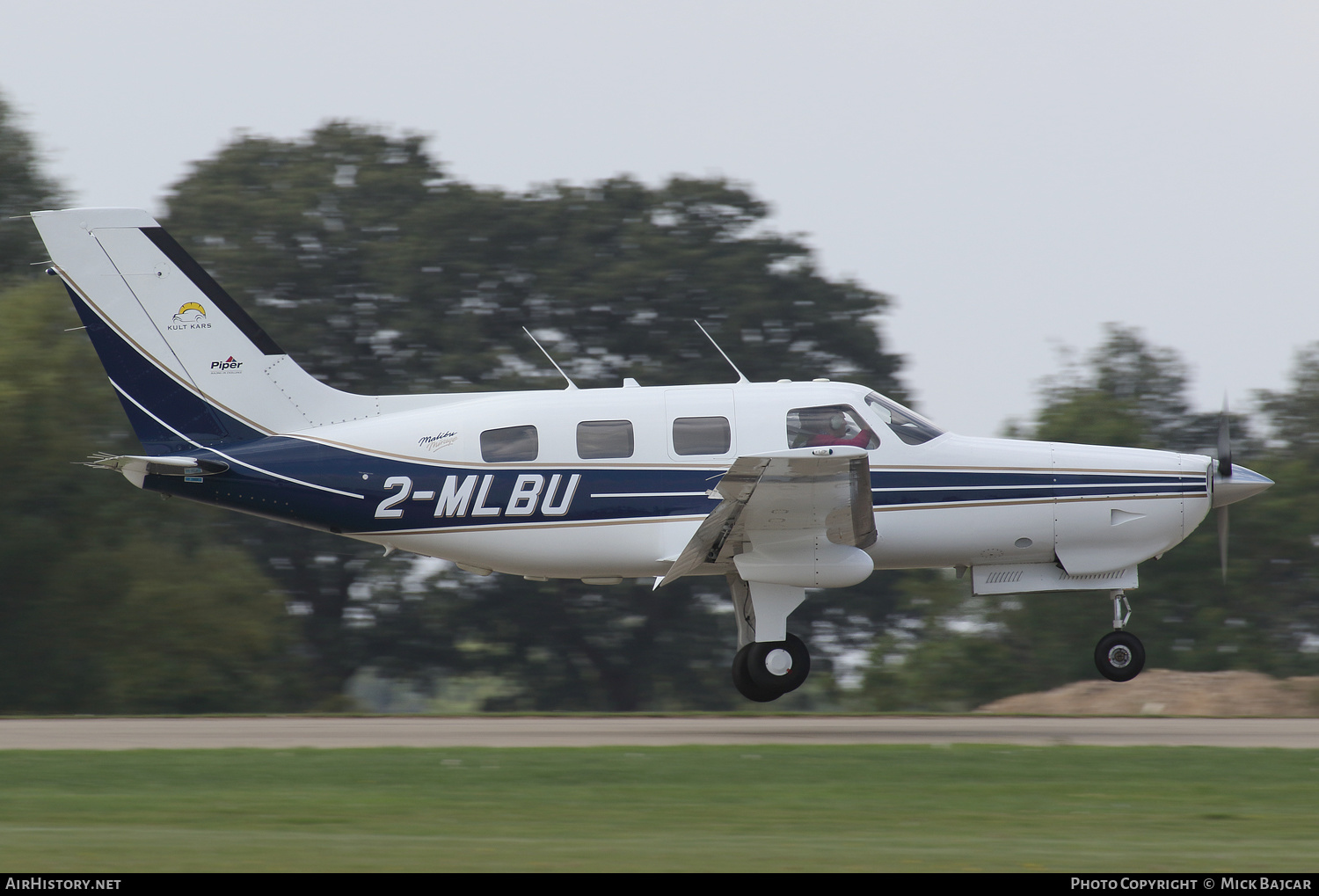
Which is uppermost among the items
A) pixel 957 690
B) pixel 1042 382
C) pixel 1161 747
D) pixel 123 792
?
pixel 123 792

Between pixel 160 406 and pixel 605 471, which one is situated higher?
pixel 160 406

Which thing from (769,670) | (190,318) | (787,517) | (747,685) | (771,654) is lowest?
(747,685)

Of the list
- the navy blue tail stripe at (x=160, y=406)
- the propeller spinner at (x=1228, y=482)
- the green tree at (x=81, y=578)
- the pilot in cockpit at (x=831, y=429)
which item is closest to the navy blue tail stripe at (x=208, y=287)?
the navy blue tail stripe at (x=160, y=406)

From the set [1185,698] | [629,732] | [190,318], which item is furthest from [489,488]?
[1185,698]

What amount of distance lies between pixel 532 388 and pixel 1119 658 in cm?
1573

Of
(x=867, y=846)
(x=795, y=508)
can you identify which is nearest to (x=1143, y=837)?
(x=867, y=846)

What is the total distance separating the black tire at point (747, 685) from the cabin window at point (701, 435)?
189 cm

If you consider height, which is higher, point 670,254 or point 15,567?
point 670,254

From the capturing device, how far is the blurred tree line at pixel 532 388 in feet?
78.8

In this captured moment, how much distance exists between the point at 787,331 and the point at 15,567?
1561cm

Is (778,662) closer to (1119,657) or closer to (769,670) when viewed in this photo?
(769,670)

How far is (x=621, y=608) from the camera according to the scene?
93.4ft

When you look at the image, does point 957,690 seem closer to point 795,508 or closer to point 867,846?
point 795,508

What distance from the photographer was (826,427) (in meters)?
12.7
